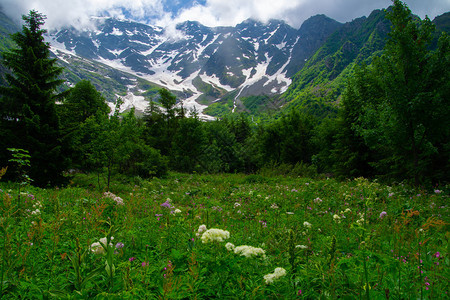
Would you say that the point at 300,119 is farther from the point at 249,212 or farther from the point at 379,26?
the point at 379,26

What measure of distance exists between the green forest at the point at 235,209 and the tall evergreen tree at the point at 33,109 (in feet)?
0.25

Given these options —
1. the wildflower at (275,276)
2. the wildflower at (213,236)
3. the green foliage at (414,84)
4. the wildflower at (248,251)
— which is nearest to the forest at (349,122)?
the green foliage at (414,84)

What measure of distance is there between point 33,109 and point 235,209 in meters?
14.8

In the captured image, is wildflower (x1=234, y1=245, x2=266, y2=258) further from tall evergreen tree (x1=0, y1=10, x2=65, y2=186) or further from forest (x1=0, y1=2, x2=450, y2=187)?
tall evergreen tree (x1=0, y1=10, x2=65, y2=186)

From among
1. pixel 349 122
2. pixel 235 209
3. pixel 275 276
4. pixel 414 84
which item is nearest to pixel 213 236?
pixel 275 276

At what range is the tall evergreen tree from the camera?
12266 mm

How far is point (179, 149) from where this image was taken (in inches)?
1208

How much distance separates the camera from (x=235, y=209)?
689 cm

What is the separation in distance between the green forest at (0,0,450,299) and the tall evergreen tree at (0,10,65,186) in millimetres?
78

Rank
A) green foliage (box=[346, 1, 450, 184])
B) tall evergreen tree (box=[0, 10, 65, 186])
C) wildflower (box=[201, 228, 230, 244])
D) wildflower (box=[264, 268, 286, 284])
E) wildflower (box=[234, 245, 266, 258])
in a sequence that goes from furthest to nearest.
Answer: tall evergreen tree (box=[0, 10, 65, 186])
green foliage (box=[346, 1, 450, 184])
wildflower (box=[201, 228, 230, 244])
wildflower (box=[234, 245, 266, 258])
wildflower (box=[264, 268, 286, 284])

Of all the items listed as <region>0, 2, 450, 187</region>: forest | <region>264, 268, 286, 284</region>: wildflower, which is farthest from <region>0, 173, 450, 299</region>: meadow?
<region>0, 2, 450, 187</region>: forest

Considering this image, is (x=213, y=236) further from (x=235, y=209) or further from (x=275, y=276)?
Answer: (x=235, y=209)

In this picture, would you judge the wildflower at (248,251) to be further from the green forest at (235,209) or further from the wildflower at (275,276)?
the wildflower at (275,276)

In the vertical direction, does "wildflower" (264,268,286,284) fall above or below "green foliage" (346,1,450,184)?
below
